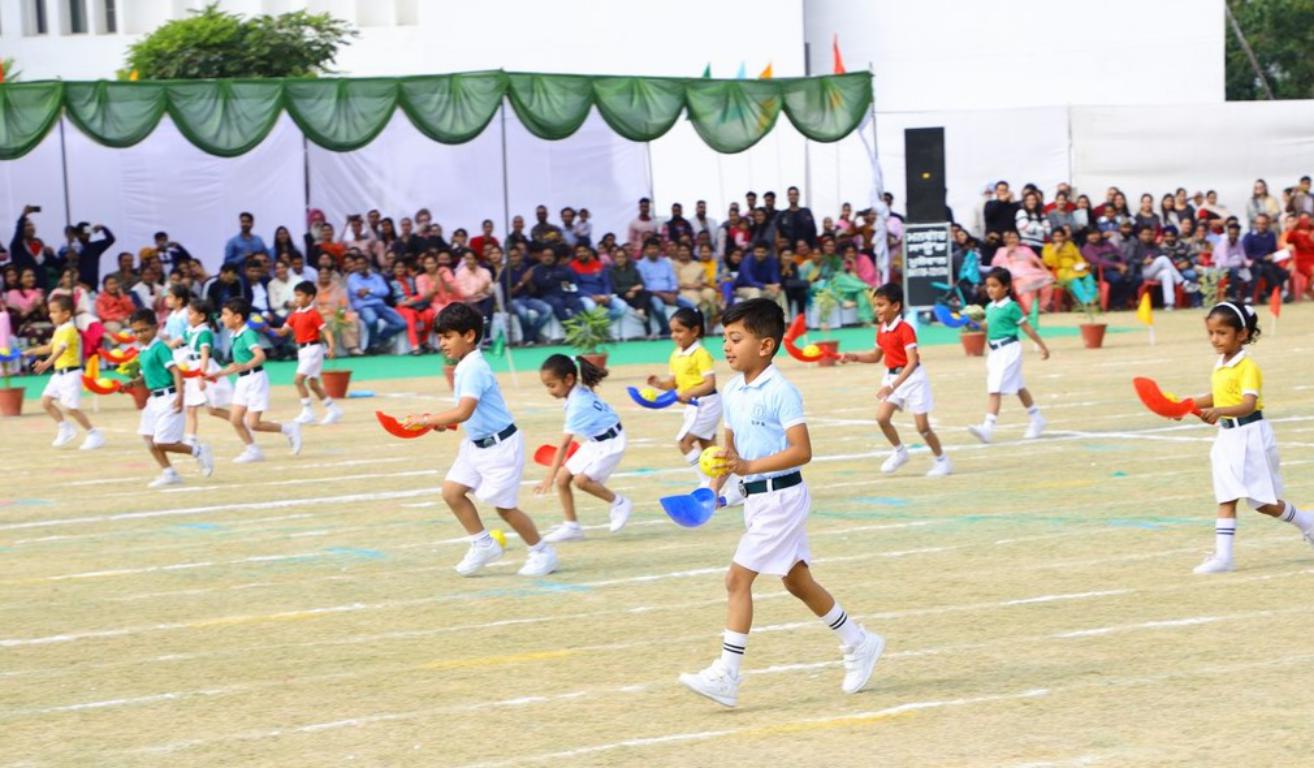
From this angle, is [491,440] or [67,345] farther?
[67,345]

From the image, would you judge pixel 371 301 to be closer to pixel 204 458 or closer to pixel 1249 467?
pixel 204 458

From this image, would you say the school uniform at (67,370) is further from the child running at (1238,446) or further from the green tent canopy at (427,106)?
the child running at (1238,446)

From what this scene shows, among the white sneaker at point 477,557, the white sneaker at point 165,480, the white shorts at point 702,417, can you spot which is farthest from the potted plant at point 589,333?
the white sneaker at point 477,557

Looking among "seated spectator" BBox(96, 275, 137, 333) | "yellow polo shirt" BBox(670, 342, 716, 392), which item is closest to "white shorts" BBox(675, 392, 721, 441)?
"yellow polo shirt" BBox(670, 342, 716, 392)

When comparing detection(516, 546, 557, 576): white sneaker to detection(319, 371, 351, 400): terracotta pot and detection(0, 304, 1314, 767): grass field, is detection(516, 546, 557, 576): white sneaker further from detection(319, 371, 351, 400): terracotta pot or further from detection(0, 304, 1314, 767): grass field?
detection(319, 371, 351, 400): terracotta pot

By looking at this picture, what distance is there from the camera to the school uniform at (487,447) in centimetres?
1098

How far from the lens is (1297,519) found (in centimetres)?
1048

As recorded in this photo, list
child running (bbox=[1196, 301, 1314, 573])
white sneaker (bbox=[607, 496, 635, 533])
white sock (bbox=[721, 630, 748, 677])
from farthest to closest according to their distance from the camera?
white sneaker (bbox=[607, 496, 635, 533]) → child running (bbox=[1196, 301, 1314, 573]) → white sock (bbox=[721, 630, 748, 677])

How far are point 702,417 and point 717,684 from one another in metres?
6.69

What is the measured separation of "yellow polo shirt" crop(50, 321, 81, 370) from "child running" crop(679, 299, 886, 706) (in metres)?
12.8

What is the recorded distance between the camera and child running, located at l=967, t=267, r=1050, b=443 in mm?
17047

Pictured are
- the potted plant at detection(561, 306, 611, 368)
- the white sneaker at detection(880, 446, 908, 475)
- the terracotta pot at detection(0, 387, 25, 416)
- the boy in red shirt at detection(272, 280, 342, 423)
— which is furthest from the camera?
the potted plant at detection(561, 306, 611, 368)

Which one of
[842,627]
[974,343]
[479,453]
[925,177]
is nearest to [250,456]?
[479,453]

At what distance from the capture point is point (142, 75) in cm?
4584
